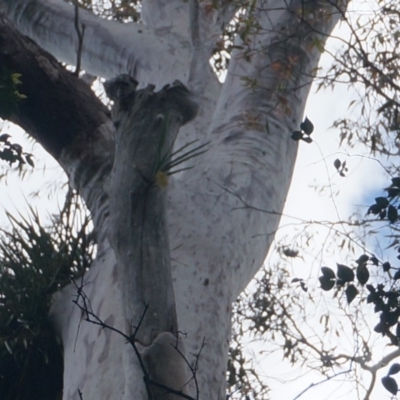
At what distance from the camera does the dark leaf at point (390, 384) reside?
271 centimetres

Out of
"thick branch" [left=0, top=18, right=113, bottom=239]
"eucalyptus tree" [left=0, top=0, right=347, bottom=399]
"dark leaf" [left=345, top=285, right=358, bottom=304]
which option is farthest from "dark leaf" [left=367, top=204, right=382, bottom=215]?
"thick branch" [left=0, top=18, right=113, bottom=239]

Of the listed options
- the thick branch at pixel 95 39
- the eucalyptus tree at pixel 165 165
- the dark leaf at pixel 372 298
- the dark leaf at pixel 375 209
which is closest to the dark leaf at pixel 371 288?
the dark leaf at pixel 372 298

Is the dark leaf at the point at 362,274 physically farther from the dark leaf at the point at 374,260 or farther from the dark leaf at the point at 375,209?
the dark leaf at the point at 375,209

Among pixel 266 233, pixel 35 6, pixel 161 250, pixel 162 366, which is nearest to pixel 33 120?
pixel 266 233

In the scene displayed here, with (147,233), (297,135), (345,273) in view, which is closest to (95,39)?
(297,135)

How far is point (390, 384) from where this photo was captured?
2715 millimetres

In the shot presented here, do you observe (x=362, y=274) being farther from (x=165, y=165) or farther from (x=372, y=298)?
(x=165, y=165)

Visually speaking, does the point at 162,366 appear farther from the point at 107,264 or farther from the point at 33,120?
the point at 33,120

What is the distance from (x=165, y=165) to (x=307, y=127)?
40.8 inches

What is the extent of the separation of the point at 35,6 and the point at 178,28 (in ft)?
2.83

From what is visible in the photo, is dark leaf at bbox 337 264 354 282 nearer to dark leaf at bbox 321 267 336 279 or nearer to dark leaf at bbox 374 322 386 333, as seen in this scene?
dark leaf at bbox 321 267 336 279

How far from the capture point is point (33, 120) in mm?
3555

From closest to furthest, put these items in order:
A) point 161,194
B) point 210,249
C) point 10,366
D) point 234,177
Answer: point 161,194 → point 210,249 → point 234,177 → point 10,366

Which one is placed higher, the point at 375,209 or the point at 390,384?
the point at 375,209
